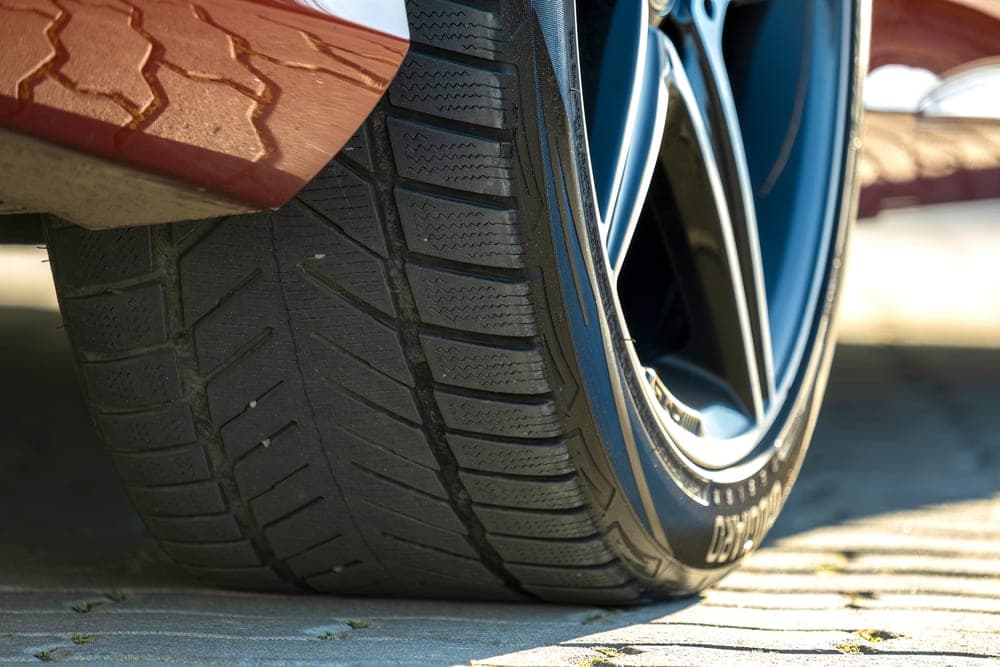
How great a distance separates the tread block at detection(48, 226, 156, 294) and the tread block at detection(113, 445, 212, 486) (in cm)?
22

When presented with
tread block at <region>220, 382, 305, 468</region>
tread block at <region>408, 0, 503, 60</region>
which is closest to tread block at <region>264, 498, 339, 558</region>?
tread block at <region>220, 382, 305, 468</region>

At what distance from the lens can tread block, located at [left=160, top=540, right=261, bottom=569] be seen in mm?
1597

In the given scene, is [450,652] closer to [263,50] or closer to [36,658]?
[36,658]

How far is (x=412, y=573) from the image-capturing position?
1.58m

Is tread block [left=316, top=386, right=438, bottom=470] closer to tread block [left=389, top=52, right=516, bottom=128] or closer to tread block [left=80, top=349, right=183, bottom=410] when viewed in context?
tread block [left=80, top=349, right=183, bottom=410]

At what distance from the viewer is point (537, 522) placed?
57.7 inches

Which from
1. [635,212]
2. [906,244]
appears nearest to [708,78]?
[635,212]

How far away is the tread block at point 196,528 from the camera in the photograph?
1565 millimetres

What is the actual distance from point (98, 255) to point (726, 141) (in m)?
0.85

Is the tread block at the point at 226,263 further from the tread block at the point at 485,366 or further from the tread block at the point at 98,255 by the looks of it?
the tread block at the point at 485,366

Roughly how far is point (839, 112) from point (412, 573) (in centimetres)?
104

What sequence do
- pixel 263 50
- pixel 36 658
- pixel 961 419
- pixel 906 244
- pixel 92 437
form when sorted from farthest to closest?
pixel 906 244 < pixel 961 419 < pixel 92 437 < pixel 36 658 < pixel 263 50

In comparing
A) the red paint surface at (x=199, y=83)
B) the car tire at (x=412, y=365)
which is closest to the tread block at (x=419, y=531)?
the car tire at (x=412, y=365)

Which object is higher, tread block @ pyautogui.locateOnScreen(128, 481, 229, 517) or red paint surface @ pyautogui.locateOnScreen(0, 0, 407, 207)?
red paint surface @ pyautogui.locateOnScreen(0, 0, 407, 207)
